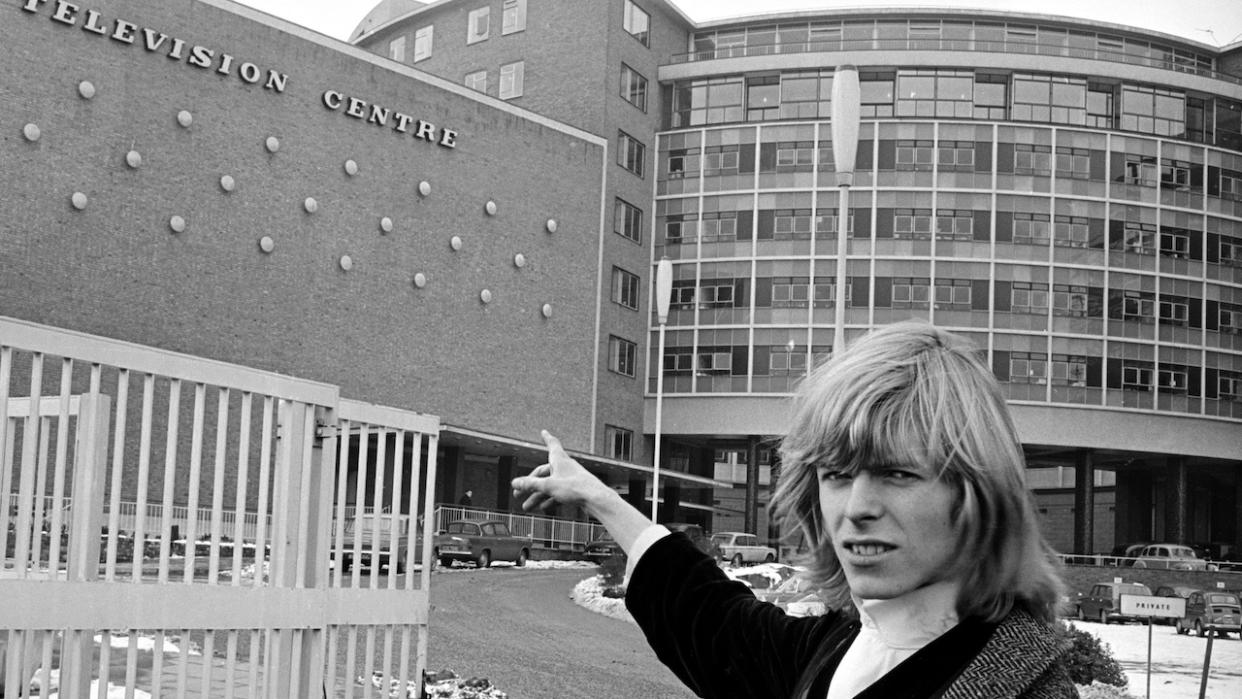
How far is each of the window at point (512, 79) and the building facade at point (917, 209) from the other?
89 mm

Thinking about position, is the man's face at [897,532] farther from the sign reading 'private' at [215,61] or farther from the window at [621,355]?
the window at [621,355]

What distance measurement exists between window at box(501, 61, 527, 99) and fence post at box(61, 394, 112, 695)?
2430 inches

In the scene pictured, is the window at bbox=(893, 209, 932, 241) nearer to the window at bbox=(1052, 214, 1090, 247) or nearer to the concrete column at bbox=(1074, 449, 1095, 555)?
the window at bbox=(1052, 214, 1090, 247)

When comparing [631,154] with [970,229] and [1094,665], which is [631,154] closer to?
[970,229]

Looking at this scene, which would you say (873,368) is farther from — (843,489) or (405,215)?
(405,215)

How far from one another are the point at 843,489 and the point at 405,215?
50939 millimetres

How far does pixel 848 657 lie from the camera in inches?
81.8

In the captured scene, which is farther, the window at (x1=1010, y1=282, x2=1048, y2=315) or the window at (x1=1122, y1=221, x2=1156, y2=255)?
the window at (x1=1122, y1=221, x2=1156, y2=255)

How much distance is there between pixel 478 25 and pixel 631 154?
948 centimetres

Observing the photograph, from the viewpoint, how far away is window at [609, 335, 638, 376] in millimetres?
63406

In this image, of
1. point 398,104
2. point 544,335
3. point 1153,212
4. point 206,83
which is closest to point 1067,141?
point 1153,212

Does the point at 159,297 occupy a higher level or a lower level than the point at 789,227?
lower

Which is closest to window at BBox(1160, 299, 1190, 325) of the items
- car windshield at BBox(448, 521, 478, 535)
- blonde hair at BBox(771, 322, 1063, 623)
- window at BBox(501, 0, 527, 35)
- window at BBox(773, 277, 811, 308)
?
window at BBox(773, 277, 811, 308)

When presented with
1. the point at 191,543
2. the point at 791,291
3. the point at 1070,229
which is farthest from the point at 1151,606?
the point at 1070,229
